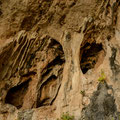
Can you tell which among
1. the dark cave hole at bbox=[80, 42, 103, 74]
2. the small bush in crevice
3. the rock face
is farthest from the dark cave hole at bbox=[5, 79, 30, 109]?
the dark cave hole at bbox=[80, 42, 103, 74]

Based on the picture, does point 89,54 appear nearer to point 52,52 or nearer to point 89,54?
point 89,54

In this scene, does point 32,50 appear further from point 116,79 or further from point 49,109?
point 116,79

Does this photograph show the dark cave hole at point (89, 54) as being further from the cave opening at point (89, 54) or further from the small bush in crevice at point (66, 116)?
the small bush in crevice at point (66, 116)

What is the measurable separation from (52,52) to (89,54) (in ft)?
3.87

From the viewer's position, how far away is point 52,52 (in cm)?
559

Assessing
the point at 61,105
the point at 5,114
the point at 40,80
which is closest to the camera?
the point at 61,105

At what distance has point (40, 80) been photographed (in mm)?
5453

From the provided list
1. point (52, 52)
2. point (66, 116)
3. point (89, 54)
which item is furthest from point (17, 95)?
point (89, 54)

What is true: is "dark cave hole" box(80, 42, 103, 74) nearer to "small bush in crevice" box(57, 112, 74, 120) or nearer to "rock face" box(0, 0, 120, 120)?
"rock face" box(0, 0, 120, 120)

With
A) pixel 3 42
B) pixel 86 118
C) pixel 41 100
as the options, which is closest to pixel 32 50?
pixel 3 42

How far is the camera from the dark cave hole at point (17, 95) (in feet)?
18.1

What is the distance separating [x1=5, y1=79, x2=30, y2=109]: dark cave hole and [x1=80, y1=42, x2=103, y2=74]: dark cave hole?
1917 millimetres

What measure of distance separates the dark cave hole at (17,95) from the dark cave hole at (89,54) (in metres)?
1.92

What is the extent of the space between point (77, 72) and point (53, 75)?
3.42 ft
